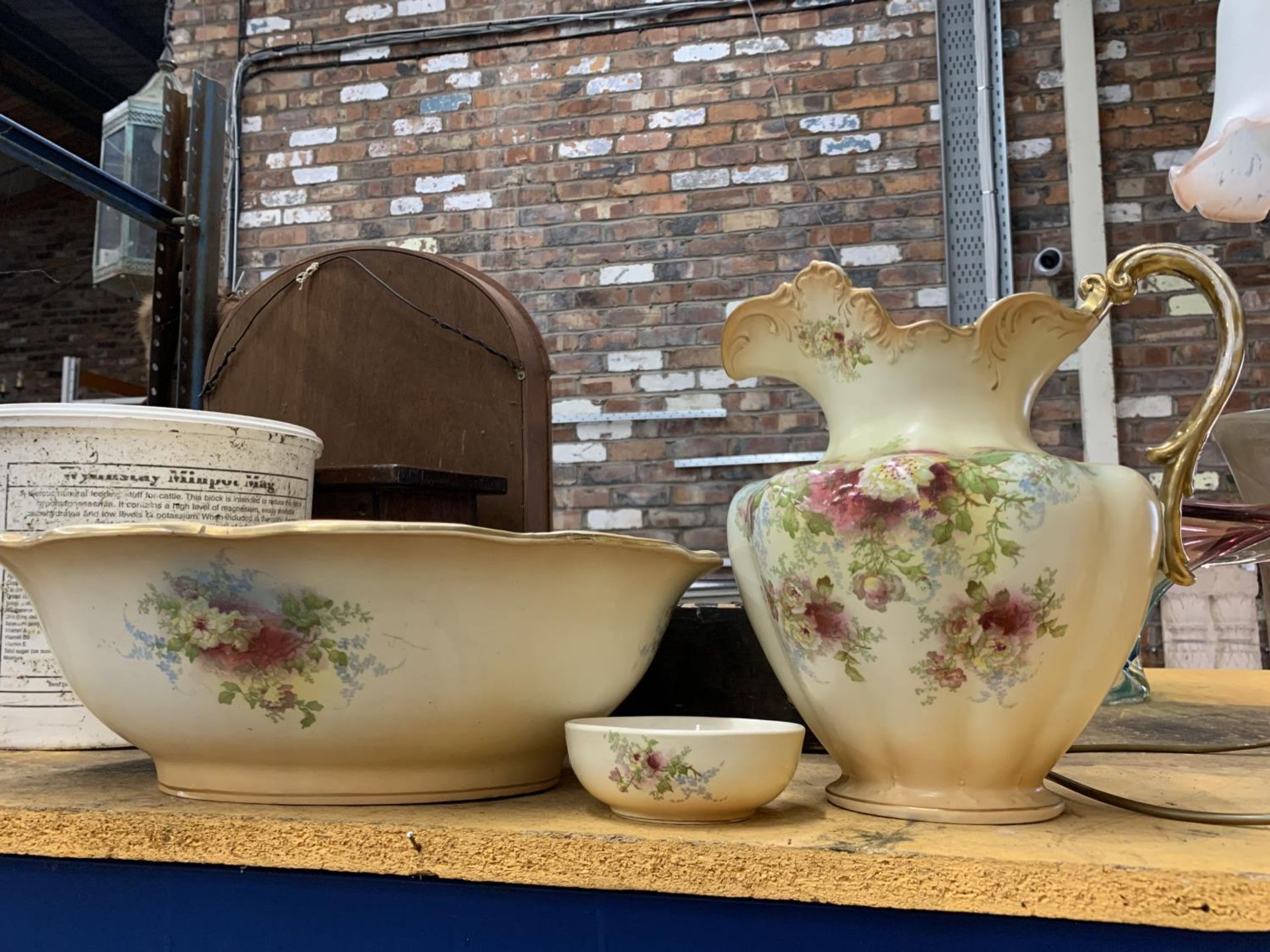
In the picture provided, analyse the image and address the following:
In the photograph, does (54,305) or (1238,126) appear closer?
(1238,126)

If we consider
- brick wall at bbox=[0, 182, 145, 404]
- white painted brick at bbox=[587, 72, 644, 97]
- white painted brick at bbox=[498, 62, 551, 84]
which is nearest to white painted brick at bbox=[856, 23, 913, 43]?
white painted brick at bbox=[587, 72, 644, 97]

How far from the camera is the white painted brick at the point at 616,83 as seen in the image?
2.60m

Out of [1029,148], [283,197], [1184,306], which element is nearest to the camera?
[1184,306]

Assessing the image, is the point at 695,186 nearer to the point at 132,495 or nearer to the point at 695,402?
the point at 695,402

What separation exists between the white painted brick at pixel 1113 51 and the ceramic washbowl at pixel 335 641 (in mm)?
2330

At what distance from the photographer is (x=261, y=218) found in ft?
Result: 9.12

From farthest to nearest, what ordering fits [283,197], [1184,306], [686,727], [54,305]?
1. [54,305]
2. [283,197]
3. [1184,306]
4. [686,727]

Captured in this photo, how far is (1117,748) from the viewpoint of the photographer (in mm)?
709

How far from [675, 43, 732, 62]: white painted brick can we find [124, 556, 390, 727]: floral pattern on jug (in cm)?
233

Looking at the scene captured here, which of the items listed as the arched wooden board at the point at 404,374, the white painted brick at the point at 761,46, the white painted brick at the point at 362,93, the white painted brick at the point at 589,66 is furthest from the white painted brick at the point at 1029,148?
the arched wooden board at the point at 404,374

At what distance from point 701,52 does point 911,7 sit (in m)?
0.48

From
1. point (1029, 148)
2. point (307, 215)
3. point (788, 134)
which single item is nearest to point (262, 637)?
point (788, 134)

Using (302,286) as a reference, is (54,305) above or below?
above

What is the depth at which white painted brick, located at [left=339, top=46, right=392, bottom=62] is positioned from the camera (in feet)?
8.95
